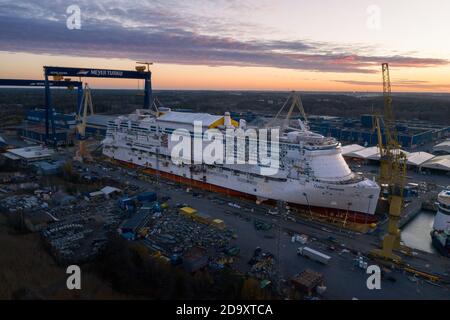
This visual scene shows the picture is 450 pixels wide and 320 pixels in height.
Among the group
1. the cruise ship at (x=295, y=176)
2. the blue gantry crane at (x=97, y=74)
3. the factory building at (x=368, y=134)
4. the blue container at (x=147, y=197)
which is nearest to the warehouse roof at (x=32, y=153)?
the blue gantry crane at (x=97, y=74)

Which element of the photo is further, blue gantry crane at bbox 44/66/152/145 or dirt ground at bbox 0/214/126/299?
blue gantry crane at bbox 44/66/152/145

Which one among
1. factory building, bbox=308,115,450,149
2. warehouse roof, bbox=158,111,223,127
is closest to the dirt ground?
warehouse roof, bbox=158,111,223,127

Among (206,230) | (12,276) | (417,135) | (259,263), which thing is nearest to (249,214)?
(206,230)

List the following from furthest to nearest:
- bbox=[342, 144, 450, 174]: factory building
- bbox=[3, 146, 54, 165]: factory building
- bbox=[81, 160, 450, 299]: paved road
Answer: bbox=[3, 146, 54, 165]: factory building, bbox=[342, 144, 450, 174]: factory building, bbox=[81, 160, 450, 299]: paved road

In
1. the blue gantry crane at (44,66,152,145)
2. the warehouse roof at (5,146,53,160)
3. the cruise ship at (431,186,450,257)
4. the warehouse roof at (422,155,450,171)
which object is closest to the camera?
the cruise ship at (431,186,450,257)

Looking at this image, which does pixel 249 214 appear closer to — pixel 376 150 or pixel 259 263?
pixel 259 263

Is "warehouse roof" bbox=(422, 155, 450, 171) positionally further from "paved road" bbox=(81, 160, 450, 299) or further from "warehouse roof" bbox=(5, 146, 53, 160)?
"warehouse roof" bbox=(5, 146, 53, 160)
